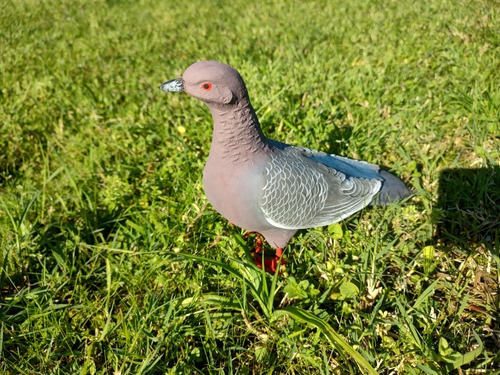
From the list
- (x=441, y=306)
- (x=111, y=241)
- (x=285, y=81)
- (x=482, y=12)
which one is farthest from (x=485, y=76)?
(x=111, y=241)

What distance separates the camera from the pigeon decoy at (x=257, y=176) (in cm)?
174

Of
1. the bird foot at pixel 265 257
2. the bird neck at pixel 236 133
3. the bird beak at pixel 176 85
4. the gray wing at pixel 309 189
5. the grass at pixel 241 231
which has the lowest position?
the bird foot at pixel 265 257

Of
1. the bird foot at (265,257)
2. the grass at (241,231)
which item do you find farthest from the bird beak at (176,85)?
the bird foot at (265,257)

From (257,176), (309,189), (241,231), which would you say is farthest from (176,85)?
(241,231)

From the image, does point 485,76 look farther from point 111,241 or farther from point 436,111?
point 111,241

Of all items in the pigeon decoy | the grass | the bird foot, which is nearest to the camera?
Answer: the pigeon decoy

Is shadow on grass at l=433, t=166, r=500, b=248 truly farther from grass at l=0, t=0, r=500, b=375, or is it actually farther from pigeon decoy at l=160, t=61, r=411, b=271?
pigeon decoy at l=160, t=61, r=411, b=271

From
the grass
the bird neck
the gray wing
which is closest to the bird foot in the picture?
the grass

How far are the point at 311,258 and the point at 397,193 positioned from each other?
2.28ft

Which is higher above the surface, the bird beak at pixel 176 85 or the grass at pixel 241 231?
the bird beak at pixel 176 85

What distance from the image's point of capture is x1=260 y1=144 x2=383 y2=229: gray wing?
6.24ft

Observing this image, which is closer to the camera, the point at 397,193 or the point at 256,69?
the point at 397,193

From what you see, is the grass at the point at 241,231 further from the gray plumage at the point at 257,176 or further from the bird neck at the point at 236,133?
the bird neck at the point at 236,133

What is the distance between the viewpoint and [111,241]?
2.59 m
